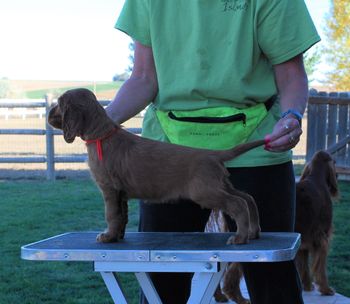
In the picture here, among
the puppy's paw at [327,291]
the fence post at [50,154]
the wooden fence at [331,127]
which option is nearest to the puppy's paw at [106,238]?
the puppy's paw at [327,291]

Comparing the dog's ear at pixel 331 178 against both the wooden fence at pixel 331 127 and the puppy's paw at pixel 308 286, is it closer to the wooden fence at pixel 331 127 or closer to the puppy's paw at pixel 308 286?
the puppy's paw at pixel 308 286

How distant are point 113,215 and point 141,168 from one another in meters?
0.24

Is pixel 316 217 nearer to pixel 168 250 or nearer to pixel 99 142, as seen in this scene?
pixel 99 142

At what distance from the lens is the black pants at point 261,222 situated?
2.89m

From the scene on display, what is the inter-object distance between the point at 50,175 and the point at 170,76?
11437mm

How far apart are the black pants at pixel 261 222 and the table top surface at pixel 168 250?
0.88 ft

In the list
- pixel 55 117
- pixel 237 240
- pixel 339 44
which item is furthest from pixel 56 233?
pixel 339 44

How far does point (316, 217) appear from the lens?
578 centimetres

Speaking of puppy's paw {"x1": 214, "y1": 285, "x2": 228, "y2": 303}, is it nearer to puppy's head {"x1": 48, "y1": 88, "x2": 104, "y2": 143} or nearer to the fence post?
puppy's head {"x1": 48, "y1": 88, "x2": 104, "y2": 143}

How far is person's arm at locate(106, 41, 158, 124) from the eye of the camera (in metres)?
3.25

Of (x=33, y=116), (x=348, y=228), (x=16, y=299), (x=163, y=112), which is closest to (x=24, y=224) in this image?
(x=16, y=299)

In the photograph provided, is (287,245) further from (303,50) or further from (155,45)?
(155,45)

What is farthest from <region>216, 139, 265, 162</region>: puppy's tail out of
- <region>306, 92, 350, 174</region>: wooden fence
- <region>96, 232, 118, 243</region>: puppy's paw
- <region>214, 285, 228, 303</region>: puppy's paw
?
<region>306, 92, 350, 174</region>: wooden fence

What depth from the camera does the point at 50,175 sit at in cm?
1419
